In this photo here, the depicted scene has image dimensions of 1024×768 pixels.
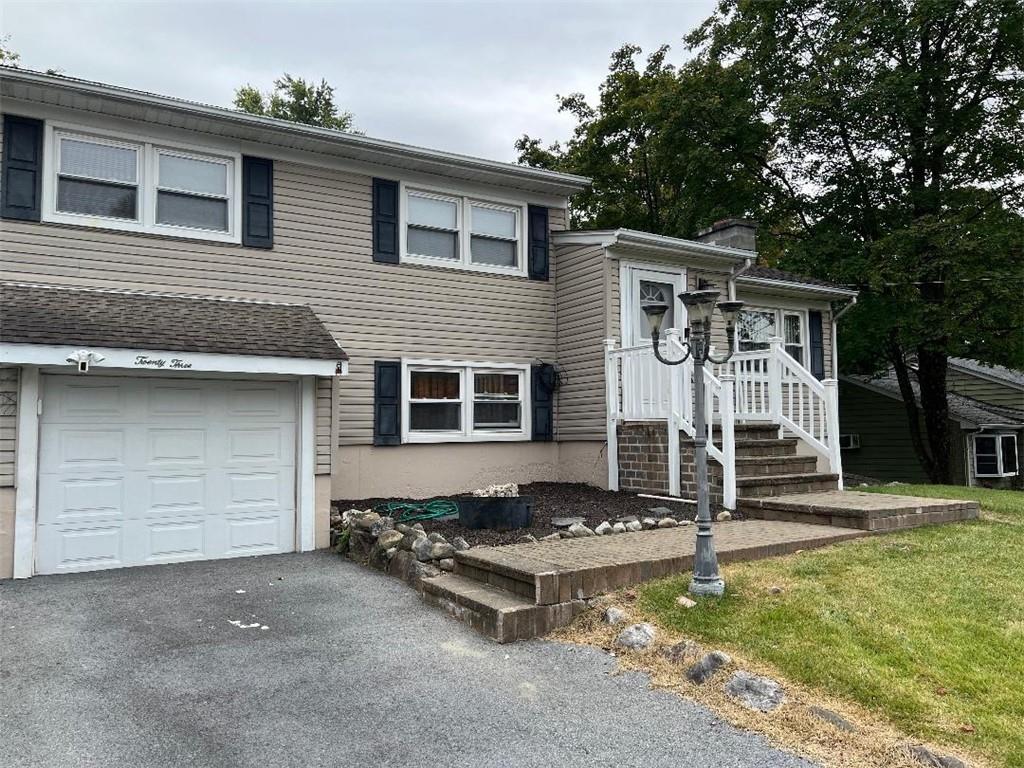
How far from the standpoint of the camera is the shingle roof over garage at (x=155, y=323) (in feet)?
20.9

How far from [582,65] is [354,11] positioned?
13526mm

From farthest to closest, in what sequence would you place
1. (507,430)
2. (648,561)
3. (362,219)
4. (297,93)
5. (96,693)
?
(297,93) < (507,430) < (362,219) < (648,561) < (96,693)

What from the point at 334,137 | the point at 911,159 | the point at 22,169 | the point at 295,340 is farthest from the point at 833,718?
the point at 911,159

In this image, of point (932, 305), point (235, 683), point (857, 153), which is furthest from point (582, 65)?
point (235, 683)

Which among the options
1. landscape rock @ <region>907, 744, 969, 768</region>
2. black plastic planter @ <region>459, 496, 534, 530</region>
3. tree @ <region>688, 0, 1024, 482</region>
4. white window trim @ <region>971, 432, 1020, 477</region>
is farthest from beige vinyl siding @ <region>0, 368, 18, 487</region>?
white window trim @ <region>971, 432, 1020, 477</region>

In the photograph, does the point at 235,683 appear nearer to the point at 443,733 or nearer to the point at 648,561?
the point at 443,733

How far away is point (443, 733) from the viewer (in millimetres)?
3385

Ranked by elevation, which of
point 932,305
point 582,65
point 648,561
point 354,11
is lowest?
point 648,561

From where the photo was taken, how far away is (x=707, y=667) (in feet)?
12.8

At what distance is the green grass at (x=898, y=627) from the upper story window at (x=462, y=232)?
238 inches

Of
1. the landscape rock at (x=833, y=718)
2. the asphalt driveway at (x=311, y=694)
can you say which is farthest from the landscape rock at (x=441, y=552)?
the landscape rock at (x=833, y=718)

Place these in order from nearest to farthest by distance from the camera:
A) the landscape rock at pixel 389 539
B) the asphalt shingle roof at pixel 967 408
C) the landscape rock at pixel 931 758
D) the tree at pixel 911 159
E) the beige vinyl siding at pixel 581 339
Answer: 1. the landscape rock at pixel 931 758
2. the landscape rock at pixel 389 539
3. the beige vinyl siding at pixel 581 339
4. the tree at pixel 911 159
5. the asphalt shingle roof at pixel 967 408

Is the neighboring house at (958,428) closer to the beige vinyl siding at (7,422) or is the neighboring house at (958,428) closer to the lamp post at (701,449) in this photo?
the lamp post at (701,449)

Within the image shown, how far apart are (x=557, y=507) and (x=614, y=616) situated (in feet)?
11.8
